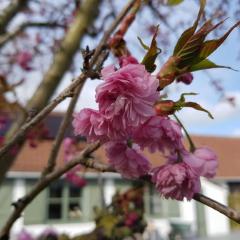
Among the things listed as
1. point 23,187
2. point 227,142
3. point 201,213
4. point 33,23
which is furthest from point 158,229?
point 33,23

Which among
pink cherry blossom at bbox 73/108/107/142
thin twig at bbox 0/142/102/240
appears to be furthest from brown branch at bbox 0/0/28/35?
pink cherry blossom at bbox 73/108/107/142

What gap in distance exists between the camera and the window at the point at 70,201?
15.6m

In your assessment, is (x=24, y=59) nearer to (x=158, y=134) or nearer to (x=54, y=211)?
(x=158, y=134)

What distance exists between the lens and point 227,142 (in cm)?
2409

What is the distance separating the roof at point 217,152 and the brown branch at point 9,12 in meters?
9.09

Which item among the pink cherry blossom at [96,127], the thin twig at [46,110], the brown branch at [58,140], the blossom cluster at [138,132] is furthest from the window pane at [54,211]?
the pink cherry blossom at [96,127]

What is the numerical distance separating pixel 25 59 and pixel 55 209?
11.2 m

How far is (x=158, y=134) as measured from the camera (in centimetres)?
107

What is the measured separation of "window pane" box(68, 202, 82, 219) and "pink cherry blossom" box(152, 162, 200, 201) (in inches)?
589

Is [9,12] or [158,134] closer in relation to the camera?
[158,134]

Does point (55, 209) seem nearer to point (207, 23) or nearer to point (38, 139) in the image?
point (38, 139)

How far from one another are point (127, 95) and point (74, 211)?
15.6 metres

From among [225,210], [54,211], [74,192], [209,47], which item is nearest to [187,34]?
[209,47]

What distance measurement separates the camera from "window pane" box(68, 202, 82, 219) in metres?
15.7
